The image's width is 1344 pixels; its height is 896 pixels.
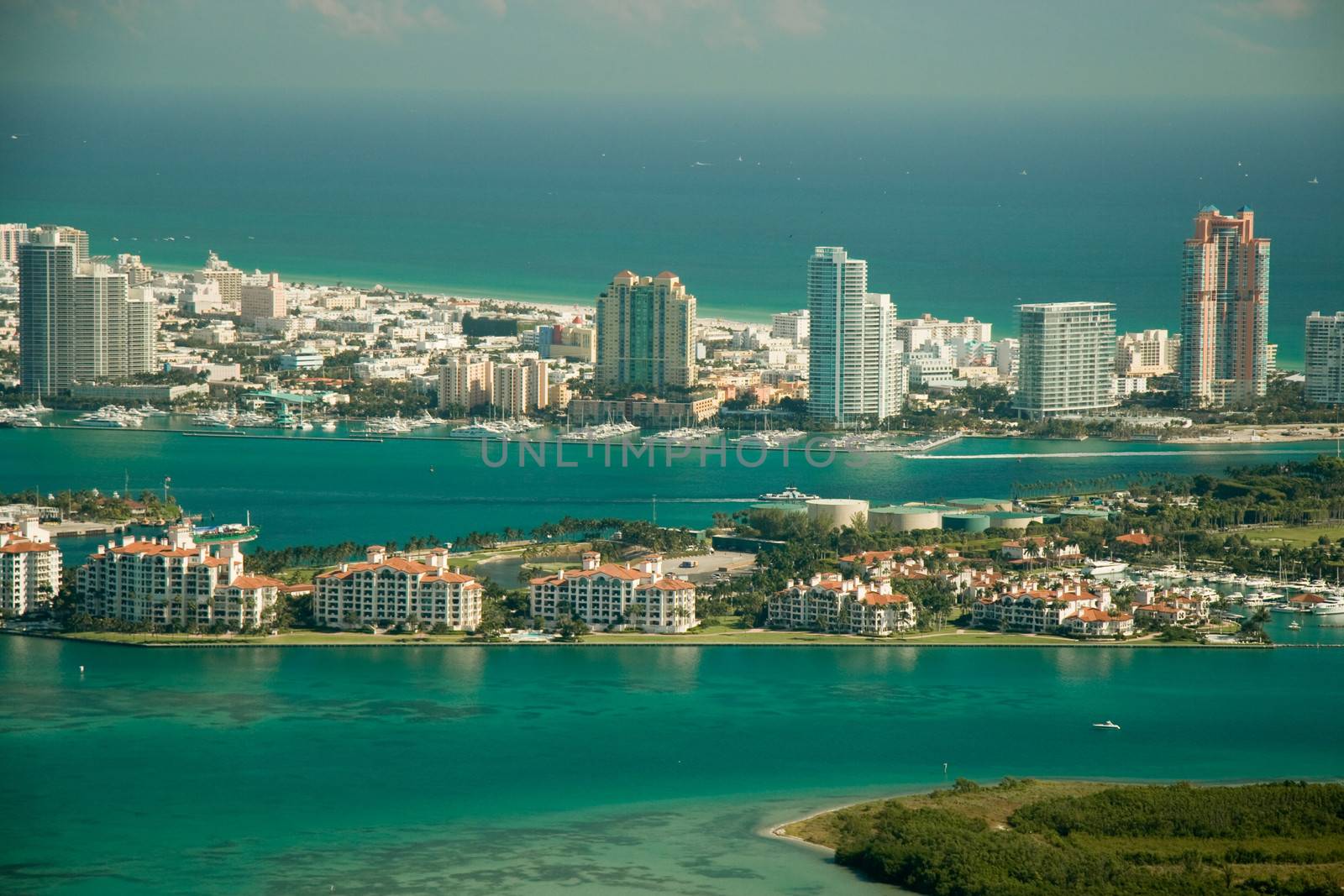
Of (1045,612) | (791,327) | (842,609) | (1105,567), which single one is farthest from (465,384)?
(1045,612)

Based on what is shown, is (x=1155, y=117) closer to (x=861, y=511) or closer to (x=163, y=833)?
(x=861, y=511)

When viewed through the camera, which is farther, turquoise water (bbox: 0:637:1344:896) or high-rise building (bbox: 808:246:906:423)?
high-rise building (bbox: 808:246:906:423)

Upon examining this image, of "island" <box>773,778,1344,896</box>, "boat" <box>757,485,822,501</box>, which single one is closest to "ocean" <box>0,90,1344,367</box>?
"boat" <box>757,485,822,501</box>

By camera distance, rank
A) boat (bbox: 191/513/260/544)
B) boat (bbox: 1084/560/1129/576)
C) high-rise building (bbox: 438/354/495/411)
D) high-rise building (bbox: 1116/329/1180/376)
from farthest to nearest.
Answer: high-rise building (bbox: 1116/329/1180/376)
high-rise building (bbox: 438/354/495/411)
boat (bbox: 191/513/260/544)
boat (bbox: 1084/560/1129/576)

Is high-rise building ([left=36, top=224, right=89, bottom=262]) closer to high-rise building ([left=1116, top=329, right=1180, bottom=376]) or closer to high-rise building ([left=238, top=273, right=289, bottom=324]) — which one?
high-rise building ([left=238, top=273, right=289, bottom=324])

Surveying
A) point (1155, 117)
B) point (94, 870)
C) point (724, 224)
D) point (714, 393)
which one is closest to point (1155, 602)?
point (94, 870)

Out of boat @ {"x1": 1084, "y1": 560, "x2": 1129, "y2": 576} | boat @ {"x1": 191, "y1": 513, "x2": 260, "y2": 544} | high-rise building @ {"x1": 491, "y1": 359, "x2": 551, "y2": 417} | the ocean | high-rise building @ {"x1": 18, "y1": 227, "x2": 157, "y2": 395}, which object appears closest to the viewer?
boat @ {"x1": 1084, "y1": 560, "x2": 1129, "y2": 576}

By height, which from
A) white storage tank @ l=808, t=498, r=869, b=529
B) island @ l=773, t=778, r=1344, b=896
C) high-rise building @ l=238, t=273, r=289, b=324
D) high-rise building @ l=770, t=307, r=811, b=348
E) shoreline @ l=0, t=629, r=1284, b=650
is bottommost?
island @ l=773, t=778, r=1344, b=896
